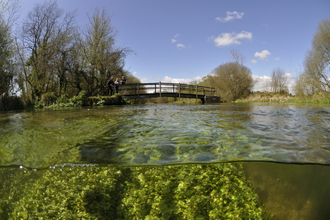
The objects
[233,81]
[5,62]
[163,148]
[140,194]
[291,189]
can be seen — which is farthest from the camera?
[233,81]

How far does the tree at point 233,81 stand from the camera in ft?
→ 89.6

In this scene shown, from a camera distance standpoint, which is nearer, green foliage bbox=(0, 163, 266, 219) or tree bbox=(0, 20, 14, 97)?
green foliage bbox=(0, 163, 266, 219)

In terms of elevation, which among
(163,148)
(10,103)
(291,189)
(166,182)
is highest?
(10,103)

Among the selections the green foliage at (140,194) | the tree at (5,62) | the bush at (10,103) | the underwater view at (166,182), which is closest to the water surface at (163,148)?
the underwater view at (166,182)

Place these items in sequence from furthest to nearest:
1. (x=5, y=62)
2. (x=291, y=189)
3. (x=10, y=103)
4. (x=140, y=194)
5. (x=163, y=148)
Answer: (x=5, y=62) < (x=10, y=103) < (x=163, y=148) < (x=291, y=189) < (x=140, y=194)

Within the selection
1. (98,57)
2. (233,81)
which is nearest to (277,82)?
(233,81)

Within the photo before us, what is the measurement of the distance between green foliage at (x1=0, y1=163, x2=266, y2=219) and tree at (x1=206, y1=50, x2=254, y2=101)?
26569 mm

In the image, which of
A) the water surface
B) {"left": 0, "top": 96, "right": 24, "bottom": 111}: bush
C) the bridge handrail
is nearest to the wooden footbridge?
the bridge handrail

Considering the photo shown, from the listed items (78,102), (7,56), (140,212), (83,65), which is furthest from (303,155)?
(83,65)

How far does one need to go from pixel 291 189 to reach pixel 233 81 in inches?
1085

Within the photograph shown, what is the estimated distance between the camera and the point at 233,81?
89.9 ft

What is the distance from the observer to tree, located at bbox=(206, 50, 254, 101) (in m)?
27.3

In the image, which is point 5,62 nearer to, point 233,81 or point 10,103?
point 10,103

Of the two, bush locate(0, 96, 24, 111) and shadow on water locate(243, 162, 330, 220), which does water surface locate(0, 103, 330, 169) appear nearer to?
shadow on water locate(243, 162, 330, 220)
